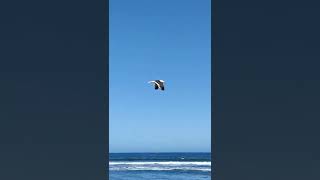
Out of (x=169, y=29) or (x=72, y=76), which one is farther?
(x=169, y=29)

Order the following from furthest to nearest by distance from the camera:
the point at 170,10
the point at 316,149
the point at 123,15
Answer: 1. the point at 123,15
2. the point at 170,10
3. the point at 316,149

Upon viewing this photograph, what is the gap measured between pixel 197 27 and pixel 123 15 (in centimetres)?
279

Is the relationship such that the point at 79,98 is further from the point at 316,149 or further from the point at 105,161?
the point at 316,149

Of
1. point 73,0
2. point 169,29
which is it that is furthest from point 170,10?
point 73,0

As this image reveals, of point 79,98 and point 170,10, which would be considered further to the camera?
point 170,10

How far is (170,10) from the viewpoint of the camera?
57.9ft

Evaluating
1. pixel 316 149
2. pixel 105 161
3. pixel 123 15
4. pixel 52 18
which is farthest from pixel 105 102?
pixel 123 15

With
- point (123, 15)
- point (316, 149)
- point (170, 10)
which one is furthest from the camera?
point (123, 15)

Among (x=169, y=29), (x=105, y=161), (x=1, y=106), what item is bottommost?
(x=105, y=161)

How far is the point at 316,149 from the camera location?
321 cm

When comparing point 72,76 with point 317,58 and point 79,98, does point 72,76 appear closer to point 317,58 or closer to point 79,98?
point 79,98

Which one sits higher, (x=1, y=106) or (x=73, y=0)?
(x=73, y=0)

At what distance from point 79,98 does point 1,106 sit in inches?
20.2

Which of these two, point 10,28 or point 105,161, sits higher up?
point 10,28
